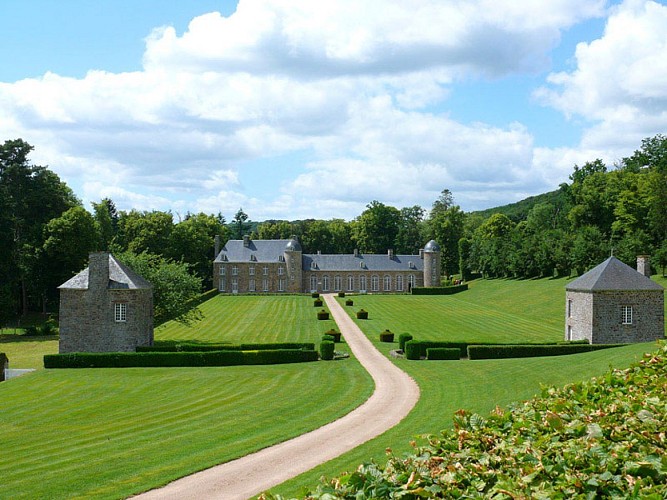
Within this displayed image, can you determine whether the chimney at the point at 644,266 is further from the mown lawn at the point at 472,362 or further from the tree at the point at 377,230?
the tree at the point at 377,230

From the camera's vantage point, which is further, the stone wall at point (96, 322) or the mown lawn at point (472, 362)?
the stone wall at point (96, 322)

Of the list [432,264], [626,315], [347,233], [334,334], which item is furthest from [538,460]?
[347,233]

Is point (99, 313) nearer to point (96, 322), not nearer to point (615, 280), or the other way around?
point (96, 322)

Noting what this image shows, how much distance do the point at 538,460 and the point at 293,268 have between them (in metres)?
77.1

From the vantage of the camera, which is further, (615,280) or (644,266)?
(644,266)

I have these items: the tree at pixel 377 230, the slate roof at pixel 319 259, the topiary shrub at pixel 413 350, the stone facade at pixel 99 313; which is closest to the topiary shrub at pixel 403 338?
the topiary shrub at pixel 413 350

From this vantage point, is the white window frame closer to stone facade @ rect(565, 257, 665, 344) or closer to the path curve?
stone facade @ rect(565, 257, 665, 344)

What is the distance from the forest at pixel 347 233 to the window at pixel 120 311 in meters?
6.26

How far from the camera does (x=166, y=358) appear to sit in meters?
28.5

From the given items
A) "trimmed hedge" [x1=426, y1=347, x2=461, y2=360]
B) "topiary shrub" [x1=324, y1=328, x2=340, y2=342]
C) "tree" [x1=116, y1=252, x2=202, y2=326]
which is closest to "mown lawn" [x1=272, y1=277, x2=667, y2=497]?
"trimmed hedge" [x1=426, y1=347, x2=461, y2=360]

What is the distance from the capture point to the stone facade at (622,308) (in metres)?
31.2

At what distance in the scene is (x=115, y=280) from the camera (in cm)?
3141

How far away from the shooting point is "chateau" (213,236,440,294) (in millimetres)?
82000

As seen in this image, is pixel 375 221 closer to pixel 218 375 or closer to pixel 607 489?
pixel 218 375
